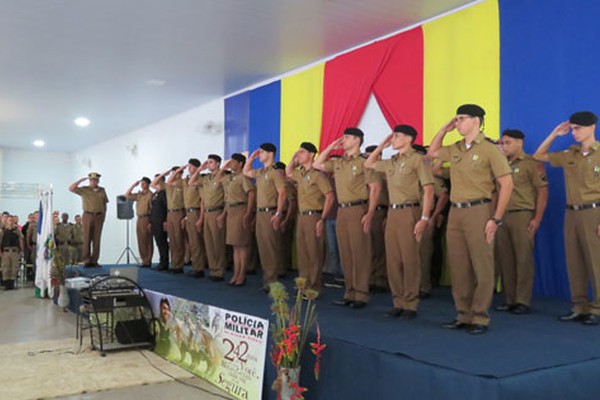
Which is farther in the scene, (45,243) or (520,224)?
(45,243)

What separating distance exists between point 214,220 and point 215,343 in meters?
2.72

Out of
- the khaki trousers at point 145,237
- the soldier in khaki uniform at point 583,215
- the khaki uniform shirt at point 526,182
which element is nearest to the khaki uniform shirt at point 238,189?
the khaki trousers at point 145,237

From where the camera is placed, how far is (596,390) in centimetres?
260

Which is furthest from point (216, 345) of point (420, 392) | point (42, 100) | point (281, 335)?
point (42, 100)

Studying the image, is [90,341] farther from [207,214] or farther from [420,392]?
[420,392]

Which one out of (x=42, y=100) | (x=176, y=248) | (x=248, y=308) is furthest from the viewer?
(x=42, y=100)

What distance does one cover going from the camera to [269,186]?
5.80 m

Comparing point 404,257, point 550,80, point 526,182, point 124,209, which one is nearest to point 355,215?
point 404,257

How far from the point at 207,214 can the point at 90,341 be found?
2011 mm

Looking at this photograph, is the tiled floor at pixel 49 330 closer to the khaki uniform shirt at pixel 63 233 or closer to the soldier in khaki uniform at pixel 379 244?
the khaki uniform shirt at pixel 63 233

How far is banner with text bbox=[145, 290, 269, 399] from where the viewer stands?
3.54 m

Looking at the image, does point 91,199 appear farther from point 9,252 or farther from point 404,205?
point 404,205

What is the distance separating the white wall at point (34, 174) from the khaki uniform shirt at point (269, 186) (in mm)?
14134

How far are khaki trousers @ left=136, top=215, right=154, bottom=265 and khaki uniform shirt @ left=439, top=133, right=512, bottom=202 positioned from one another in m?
5.97
